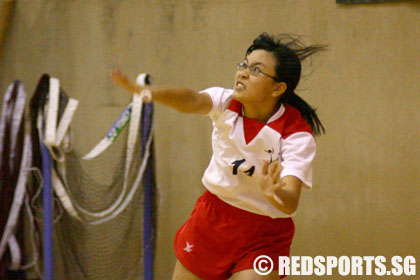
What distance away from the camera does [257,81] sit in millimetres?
2621

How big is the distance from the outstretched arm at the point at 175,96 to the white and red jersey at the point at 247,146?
0.22 feet

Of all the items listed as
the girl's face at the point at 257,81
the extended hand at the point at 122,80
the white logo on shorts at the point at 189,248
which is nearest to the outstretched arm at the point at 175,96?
the extended hand at the point at 122,80

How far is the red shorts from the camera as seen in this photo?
267 centimetres

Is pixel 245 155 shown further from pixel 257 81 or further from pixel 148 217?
pixel 148 217

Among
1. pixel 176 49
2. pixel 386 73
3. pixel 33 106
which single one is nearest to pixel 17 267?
pixel 33 106

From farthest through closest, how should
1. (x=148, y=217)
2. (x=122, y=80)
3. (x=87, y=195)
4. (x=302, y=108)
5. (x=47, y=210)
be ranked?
(x=87, y=195) → (x=148, y=217) → (x=47, y=210) → (x=302, y=108) → (x=122, y=80)

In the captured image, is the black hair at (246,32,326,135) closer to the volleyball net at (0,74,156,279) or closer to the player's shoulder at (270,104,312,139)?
the player's shoulder at (270,104,312,139)

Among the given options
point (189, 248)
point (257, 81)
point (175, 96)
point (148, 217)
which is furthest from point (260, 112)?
point (148, 217)

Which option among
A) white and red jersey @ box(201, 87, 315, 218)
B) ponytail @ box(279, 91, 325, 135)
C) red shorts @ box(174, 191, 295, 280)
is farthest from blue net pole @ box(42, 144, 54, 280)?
ponytail @ box(279, 91, 325, 135)

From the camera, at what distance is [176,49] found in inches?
171

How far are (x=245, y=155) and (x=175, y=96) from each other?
42cm

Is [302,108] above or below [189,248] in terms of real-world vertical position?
above

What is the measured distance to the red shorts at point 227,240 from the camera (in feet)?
8.77

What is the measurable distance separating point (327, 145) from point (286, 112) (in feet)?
5.21
